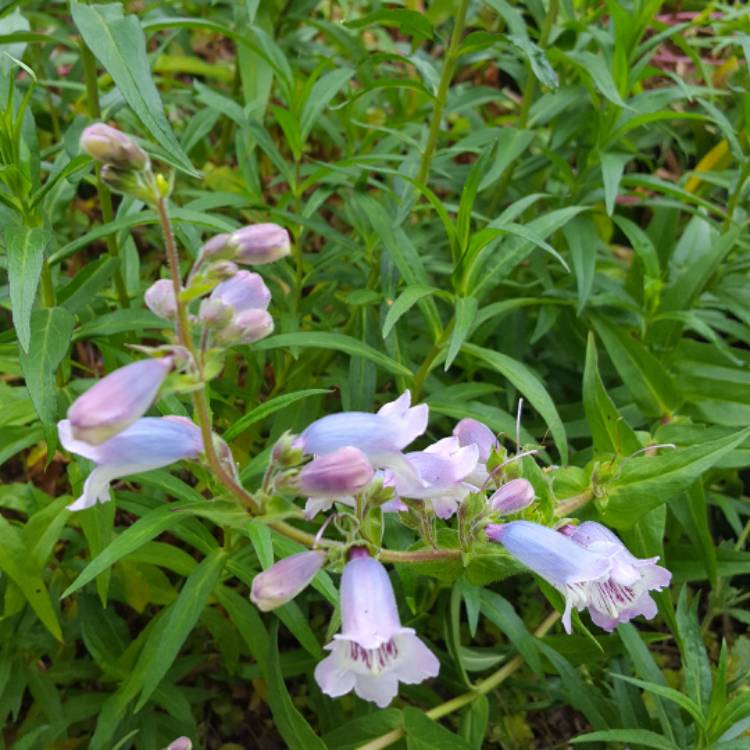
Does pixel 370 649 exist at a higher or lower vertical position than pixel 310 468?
lower

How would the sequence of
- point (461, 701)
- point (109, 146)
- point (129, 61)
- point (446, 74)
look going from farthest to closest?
point (446, 74)
point (461, 701)
point (129, 61)
point (109, 146)

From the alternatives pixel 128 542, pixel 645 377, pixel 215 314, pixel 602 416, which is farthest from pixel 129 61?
pixel 645 377

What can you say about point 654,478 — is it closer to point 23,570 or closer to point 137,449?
point 137,449

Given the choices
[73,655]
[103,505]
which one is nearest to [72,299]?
[103,505]

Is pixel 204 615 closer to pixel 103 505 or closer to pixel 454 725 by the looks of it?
pixel 103 505

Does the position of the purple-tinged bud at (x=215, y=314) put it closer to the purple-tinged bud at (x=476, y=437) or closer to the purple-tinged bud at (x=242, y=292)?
the purple-tinged bud at (x=242, y=292)

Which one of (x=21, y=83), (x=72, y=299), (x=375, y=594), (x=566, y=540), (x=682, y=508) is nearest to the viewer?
(x=375, y=594)
